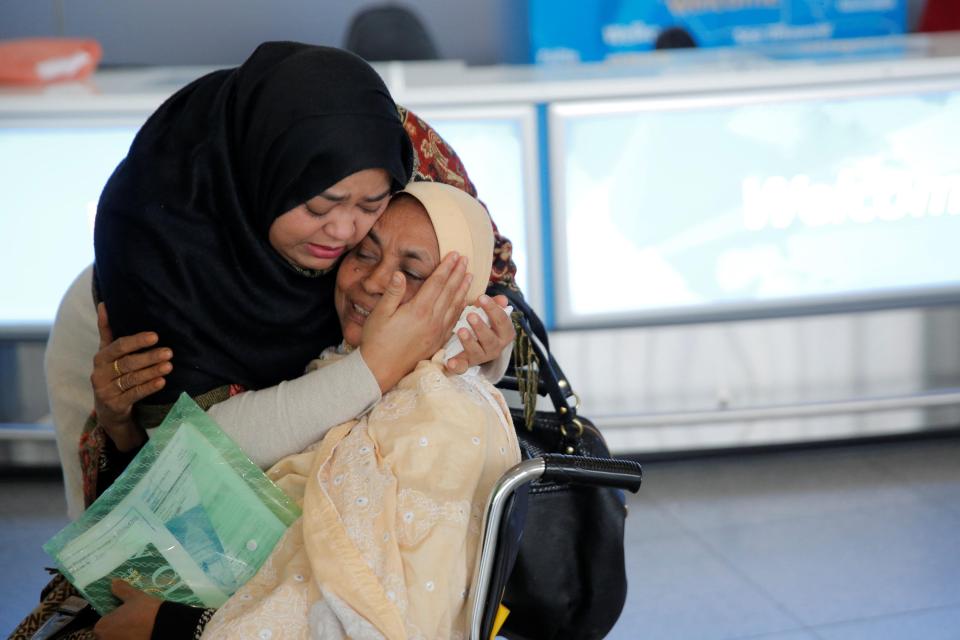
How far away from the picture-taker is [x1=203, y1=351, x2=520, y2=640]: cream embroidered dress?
128 cm

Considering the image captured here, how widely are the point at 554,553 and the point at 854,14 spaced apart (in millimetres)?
6038

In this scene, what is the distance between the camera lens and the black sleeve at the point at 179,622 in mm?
1354

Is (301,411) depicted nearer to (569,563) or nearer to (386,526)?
(386,526)

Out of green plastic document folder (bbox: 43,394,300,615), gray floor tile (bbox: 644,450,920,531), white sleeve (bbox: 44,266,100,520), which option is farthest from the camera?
gray floor tile (bbox: 644,450,920,531)

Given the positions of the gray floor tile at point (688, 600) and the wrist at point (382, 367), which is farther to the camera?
the gray floor tile at point (688, 600)

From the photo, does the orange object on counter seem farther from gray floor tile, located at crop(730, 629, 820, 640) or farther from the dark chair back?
gray floor tile, located at crop(730, 629, 820, 640)

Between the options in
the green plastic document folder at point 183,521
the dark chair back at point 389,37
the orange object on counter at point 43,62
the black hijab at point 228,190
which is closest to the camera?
the green plastic document folder at point 183,521

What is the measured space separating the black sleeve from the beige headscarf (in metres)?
0.60

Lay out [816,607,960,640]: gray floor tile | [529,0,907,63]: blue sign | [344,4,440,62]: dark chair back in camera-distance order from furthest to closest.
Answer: [529,0,907,63]: blue sign → [344,4,440,62]: dark chair back → [816,607,960,640]: gray floor tile

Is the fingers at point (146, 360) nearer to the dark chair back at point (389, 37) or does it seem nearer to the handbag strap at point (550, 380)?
the handbag strap at point (550, 380)

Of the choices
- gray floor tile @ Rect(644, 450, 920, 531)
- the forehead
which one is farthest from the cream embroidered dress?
gray floor tile @ Rect(644, 450, 920, 531)

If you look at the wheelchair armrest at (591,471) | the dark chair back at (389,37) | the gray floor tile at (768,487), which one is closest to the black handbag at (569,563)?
the wheelchair armrest at (591,471)

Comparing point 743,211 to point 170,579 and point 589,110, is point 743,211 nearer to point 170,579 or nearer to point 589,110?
point 589,110

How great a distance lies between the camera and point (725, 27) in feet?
21.3
